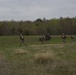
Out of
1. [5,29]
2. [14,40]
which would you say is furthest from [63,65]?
[5,29]

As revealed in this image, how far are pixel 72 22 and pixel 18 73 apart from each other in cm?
10228

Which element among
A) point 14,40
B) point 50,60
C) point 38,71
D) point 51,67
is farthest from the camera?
point 14,40

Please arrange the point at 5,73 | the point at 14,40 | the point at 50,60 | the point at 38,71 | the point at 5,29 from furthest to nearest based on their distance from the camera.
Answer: the point at 5,29 < the point at 14,40 < the point at 50,60 < the point at 38,71 < the point at 5,73

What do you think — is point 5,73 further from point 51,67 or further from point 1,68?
point 51,67

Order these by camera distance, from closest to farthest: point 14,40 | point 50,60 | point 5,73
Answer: point 5,73, point 50,60, point 14,40

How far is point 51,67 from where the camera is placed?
39.4 ft

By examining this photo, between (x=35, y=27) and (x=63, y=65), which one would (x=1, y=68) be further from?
(x=35, y=27)

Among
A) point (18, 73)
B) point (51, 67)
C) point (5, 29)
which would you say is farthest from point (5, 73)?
point (5, 29)

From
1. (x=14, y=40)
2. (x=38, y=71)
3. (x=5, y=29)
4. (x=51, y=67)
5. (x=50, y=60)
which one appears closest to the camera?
(x=38, y=71)

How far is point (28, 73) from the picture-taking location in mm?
10719

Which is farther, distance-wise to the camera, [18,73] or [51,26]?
[51,26]

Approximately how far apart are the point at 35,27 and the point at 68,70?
10363 cm

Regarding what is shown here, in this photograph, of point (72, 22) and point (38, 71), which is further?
point (72, 22)

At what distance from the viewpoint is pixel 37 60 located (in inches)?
572
